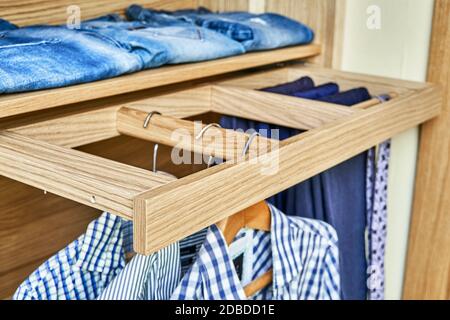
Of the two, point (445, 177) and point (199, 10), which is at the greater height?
point (199, 10)

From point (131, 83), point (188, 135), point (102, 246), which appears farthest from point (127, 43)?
point (102, 246)

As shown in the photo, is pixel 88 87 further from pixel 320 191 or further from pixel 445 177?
pixel 445 177

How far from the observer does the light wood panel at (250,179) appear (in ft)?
2.37

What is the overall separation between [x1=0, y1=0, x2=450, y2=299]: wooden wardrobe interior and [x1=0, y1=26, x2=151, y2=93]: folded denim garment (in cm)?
6

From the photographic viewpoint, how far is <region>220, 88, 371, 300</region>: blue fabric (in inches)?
46.8

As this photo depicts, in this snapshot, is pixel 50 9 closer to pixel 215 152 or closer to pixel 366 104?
pixel 215 152

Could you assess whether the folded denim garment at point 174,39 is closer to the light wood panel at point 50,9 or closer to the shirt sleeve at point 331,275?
the light wood panel at point 50,9

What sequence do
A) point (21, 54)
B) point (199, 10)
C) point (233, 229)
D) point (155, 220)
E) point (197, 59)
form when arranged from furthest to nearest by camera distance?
point (199, 10)
point (197, 59)
point (233, 229)
point (21, 54)
point (155, 220)

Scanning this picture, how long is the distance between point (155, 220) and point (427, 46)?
2.68 feet

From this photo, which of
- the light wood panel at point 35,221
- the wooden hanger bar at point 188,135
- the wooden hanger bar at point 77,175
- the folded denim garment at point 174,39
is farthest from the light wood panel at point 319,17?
the wooden hanger bar at point 77,175

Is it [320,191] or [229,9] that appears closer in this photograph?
[320,191]

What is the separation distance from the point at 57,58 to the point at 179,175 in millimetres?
565

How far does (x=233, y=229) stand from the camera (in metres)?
1.02
